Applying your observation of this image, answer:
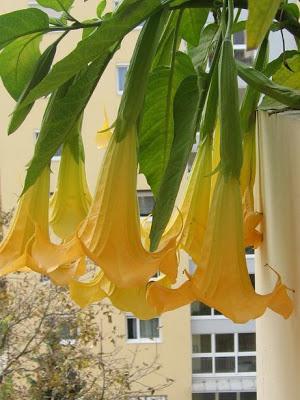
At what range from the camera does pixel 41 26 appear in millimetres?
291

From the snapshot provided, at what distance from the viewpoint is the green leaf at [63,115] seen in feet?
0.81

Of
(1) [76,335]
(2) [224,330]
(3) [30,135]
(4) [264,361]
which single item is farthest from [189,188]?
(2) [224,330]

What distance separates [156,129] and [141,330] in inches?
102

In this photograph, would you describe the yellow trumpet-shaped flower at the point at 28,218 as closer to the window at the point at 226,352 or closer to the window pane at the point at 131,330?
the window pane at the point at 131,330

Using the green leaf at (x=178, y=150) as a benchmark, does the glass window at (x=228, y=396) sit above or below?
below

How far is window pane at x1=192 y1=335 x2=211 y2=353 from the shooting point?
3102 mm

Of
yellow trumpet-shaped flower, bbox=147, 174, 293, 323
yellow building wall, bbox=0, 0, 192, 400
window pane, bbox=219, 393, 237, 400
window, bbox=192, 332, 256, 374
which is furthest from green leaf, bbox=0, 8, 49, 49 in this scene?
window pane, bbox=219, 393, 237, 400

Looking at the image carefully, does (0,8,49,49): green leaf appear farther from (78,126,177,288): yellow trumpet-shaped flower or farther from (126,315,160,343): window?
(126,315,160,343): window

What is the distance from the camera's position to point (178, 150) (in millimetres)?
257

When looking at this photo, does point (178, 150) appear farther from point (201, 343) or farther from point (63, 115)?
point (201, 343)

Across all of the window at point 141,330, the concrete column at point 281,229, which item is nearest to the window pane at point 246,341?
the window at point 141,330

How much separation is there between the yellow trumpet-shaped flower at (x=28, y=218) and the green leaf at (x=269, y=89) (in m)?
0.10

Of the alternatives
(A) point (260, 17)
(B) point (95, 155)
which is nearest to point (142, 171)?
(A) point (260, 17)

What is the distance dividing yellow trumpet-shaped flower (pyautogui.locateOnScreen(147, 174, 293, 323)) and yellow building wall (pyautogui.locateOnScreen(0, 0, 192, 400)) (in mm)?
1536
